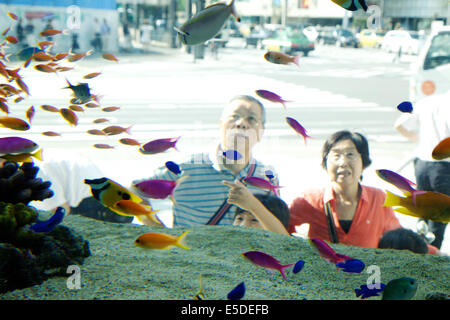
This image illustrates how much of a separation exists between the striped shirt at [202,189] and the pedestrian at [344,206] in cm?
32

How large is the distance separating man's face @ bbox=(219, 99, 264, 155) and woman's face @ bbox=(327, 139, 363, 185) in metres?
0.40

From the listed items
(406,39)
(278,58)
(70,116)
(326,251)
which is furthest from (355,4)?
(406,39)

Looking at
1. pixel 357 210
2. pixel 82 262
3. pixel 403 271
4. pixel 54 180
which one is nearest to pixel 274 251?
pixel 403 271

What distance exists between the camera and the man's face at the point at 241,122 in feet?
6.89

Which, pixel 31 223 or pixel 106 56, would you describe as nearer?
pixel 31 223

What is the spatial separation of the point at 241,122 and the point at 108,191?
125 centimetres

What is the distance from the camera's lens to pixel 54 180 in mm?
2100

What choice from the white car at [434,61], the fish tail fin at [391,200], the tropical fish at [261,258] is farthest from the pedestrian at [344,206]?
the white car at [434,61]

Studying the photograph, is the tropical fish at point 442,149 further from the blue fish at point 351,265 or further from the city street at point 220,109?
the city street at point 220,109

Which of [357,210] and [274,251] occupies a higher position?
[274,251]

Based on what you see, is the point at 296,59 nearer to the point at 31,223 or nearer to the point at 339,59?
the point at 31,223

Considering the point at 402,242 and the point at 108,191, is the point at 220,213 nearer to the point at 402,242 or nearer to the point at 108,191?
the point at 402,242

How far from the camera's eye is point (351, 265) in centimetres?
122
